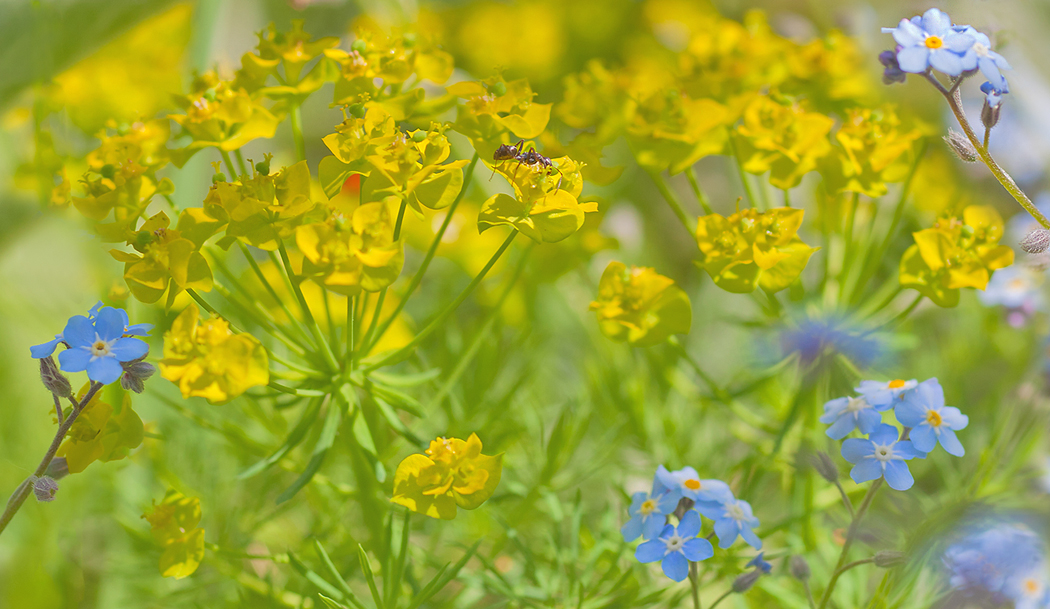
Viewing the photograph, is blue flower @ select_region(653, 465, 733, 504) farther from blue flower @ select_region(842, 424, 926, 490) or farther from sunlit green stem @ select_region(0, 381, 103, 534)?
sunlit green stem @ select_region(0, 381, 103, 534)

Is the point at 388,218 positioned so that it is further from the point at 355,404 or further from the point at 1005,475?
the point at 1005,475

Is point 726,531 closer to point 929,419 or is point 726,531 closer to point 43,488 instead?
point 929,419

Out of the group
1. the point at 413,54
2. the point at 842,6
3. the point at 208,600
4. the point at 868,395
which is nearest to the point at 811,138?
the point at 868,395

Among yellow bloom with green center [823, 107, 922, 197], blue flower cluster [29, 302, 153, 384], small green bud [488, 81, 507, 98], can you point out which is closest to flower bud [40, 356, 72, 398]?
blue flower cluster [29, 302, 153, 384]

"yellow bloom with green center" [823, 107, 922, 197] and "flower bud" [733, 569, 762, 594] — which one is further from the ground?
"yellow bloom with green center" [823, 107, 922, 197]

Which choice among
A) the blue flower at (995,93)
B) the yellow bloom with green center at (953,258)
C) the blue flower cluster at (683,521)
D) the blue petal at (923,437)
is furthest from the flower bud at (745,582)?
the blue flower at (995,93)
